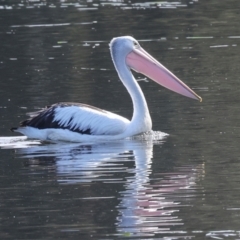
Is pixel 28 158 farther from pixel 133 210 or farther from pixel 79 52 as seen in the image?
pixel 79 52

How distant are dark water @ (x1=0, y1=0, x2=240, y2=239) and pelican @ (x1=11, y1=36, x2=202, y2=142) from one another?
169mm

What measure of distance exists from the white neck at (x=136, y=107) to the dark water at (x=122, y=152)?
0.54 feet

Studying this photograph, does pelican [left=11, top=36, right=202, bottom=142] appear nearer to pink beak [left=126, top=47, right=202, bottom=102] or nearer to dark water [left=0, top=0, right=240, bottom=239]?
pink beak [left=126, top=47, right=202, bottom=102]

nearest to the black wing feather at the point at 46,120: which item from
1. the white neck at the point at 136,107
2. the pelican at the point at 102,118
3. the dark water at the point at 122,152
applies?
the pelican at the point at 102,118

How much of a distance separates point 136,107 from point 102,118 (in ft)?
1.40

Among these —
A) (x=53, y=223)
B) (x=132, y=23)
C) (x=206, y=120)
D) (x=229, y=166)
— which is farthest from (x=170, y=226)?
(x=132, y=23)

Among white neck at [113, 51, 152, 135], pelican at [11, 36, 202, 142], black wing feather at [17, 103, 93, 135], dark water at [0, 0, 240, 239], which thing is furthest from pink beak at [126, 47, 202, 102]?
black wing feather at [17, 103, 93, 135]

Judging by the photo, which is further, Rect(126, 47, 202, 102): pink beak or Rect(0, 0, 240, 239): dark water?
Rect(126, 47, 202, 102): pink beak

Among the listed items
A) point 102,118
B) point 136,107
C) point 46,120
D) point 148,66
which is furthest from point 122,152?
point 148,66

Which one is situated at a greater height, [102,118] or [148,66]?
[148,66]

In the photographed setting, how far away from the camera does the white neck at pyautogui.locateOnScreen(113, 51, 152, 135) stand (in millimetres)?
10242

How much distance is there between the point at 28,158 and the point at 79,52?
305 inches

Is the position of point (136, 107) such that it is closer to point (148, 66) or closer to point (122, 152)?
point (148, 66)

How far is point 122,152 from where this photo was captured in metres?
9.62
